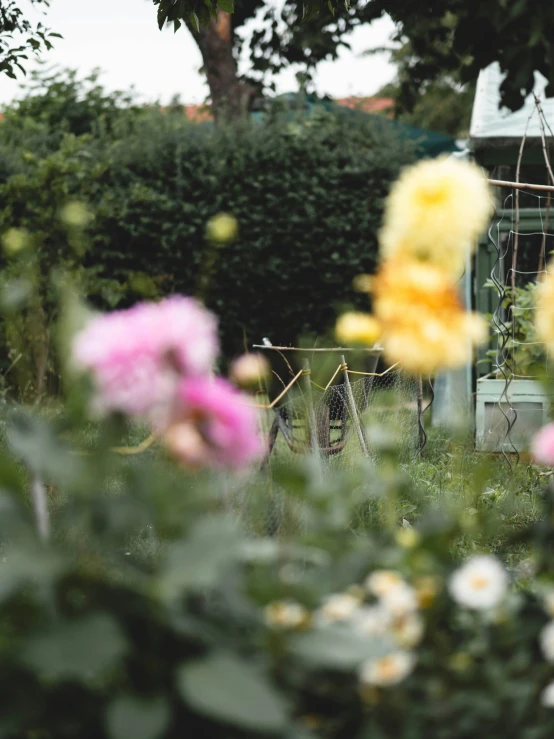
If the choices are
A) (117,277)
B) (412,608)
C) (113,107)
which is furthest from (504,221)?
(412,608)

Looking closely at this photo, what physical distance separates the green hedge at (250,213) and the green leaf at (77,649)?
681 centimetres

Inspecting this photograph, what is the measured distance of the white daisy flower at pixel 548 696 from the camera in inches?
45.0

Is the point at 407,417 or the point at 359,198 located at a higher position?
the point at 359,198

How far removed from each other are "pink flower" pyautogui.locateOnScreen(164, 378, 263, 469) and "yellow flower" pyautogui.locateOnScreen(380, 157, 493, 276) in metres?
0.34

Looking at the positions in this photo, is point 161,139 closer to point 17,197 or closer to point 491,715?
point 17,197

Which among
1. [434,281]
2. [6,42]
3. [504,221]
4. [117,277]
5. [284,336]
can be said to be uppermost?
[6,42]

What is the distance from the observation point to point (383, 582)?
3.98ft

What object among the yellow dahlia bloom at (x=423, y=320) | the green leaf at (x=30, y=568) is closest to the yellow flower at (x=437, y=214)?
the yellow dahlia bloom at (x=423, y=320)

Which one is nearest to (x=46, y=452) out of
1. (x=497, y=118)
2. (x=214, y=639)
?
(x=214, y=639)

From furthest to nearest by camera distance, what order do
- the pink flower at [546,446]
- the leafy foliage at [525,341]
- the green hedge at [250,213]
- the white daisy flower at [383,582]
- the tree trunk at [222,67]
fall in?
the tree trunk at [222,67]
the green hedge at [250,213]
the leafy foliage at [525,341]
the pink flower at [546,446]
the white daisy flower at [383,582]

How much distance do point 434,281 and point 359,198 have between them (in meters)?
6.94

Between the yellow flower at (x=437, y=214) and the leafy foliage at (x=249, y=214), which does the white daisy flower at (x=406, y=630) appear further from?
the leafy foliage at (x=249, y=214)

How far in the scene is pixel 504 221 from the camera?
6.78 metres

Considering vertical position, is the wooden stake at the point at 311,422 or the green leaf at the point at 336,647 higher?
the green leaf at the point at 336,647
